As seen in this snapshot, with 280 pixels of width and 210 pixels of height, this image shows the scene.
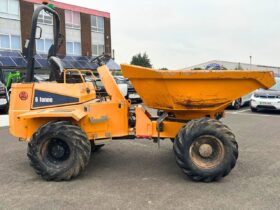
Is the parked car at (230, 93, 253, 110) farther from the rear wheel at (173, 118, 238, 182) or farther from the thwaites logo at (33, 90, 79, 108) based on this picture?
the thwaites logo at (33, 90, 79, 108)

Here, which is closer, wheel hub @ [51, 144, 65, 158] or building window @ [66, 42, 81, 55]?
wheel hub @ [51, 144, 65, 158]

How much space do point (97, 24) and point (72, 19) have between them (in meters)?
3.37

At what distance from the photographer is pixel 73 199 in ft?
14.5

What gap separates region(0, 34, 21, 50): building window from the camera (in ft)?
95.0

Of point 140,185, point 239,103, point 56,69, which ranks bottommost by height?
point 140,185

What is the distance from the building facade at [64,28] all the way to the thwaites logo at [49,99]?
70.8 ft

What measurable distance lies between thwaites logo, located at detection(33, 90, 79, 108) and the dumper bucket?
101cm

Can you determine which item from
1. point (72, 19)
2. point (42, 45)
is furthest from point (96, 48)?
point (42, 45)

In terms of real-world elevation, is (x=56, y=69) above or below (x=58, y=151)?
above

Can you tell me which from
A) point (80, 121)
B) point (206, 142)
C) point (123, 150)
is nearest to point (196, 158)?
point (206, 142)

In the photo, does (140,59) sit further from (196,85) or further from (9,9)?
(196,85)

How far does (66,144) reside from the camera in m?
5.23

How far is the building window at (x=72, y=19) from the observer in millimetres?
34031

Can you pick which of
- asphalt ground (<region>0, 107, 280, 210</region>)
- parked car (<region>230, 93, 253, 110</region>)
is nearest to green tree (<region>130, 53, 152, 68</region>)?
parked car (<region>230, 93, 253, 110</region>)
